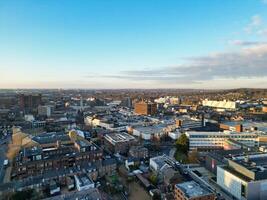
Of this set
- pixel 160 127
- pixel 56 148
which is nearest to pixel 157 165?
pixel 56 148

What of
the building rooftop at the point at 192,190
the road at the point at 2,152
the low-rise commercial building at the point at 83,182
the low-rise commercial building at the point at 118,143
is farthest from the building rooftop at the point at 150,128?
the building rooftop at the point at 192,190

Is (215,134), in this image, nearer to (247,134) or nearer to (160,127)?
(247,134)

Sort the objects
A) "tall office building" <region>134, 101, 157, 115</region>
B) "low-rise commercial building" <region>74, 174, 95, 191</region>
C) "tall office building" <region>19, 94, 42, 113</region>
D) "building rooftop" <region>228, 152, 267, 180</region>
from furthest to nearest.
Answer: "tall office building" <region>19, 94, 42, 113</region>, "tall office building" <region>134, 101, 157, 115</region>, "low-rise commercial building" <region>74, 174, 95, 191</region>, "building rooftop" <region>228, 152, 267, 180</region>

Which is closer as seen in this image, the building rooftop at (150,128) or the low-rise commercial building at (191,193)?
the low-rise commercial building at (191,193)

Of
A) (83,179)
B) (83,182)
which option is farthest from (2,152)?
(83,182)

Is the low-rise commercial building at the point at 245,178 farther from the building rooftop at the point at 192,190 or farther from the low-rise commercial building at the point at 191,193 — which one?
the building rooftop at the point at 192,190

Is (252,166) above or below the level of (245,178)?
above

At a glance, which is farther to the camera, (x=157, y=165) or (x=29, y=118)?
(x=29, y=118)

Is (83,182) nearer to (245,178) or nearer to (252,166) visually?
(245,178)

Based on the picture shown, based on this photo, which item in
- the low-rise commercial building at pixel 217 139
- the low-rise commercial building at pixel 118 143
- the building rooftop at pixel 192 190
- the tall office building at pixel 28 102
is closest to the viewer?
the building rooftop at pixel 192 190

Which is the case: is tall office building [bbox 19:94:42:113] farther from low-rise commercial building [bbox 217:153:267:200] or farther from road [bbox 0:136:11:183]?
low-rise commercial building [bbox 217:153:267:200]

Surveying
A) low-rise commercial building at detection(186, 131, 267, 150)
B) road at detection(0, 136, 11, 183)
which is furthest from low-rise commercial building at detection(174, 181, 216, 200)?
low-rise commercial building at detection(186, 131, 267, 150)
